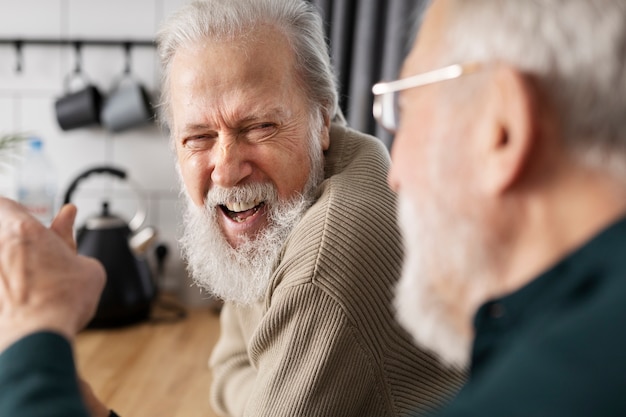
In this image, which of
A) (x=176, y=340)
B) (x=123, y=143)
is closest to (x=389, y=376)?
(x=176, y=340)

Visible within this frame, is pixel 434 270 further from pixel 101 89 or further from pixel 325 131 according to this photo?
pixel 101 89

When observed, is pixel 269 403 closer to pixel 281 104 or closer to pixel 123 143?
pixel 281 104

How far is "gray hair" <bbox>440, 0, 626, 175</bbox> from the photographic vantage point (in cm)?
48

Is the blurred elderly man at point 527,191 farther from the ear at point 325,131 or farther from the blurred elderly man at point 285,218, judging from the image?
the ear at point 325,131

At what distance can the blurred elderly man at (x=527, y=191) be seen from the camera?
42 cm

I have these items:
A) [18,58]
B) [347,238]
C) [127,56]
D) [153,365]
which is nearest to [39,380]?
[347,238]

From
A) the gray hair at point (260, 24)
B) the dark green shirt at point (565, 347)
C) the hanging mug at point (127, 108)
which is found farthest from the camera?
the hanging mug at point (127, 108)

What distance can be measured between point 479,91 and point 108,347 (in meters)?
1.39

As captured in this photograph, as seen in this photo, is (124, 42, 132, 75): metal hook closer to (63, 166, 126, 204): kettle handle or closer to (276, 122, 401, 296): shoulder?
(63, 166, 126, 204): kettle handle

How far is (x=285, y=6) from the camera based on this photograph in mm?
1104

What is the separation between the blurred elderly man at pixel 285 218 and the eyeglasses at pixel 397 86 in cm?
27

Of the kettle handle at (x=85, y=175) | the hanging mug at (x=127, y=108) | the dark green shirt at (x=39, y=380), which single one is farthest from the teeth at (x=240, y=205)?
the hanging mug at (x=127, y=108)

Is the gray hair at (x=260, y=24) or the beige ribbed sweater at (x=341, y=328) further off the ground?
the gray hair at (x=260, y=24)

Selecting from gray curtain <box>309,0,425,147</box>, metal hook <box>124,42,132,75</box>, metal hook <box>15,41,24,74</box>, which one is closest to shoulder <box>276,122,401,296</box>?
gray curtain <box>309,0,425,147</box>
